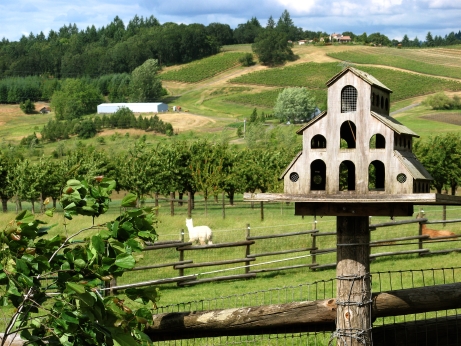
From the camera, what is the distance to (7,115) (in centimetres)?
14188

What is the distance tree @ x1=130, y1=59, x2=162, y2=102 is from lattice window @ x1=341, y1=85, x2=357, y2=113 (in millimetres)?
148664

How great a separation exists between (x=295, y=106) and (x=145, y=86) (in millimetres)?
49463

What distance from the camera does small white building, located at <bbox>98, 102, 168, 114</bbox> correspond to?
454ft

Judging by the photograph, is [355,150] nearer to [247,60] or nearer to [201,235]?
[201,235]

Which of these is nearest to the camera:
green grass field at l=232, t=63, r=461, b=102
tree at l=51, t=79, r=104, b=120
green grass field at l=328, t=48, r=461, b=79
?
green grass field at l=232, t=63, r=461, b=102

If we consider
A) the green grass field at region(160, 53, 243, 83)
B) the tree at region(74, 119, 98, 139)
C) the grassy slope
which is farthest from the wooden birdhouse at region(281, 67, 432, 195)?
the green grass field at region(160, 53, 243, 83)

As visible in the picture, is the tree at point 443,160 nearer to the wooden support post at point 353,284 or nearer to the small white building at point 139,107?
the wooden support post at point 353,284

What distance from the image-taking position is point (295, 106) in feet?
377

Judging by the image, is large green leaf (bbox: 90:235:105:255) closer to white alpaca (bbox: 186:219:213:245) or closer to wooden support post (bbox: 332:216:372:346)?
wooden support post (bbox: 332:216:372:346)

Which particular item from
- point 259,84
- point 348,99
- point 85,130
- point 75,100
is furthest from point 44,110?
point 348,99

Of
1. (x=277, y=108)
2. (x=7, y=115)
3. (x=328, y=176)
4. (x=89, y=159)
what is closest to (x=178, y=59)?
(x=7, y=115)

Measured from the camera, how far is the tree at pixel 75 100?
137 meters

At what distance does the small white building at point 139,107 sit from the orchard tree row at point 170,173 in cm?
8909

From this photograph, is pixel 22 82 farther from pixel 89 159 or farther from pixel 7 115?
pixel 89 159
